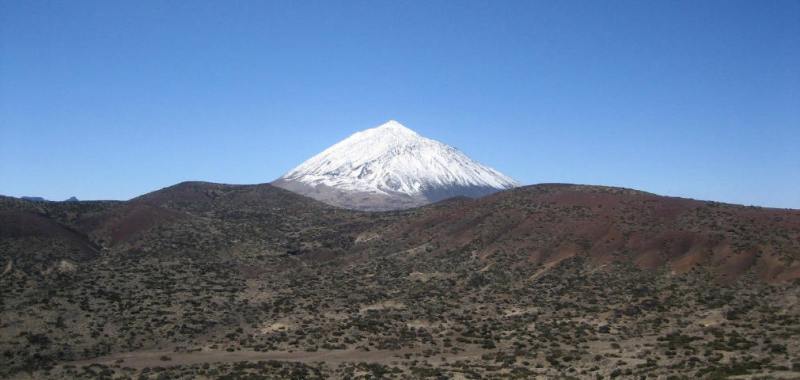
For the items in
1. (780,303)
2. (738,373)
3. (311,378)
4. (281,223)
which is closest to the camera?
(738,373)

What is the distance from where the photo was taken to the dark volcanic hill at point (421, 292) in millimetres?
36156

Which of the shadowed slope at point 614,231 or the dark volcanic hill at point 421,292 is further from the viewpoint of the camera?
the shadowed slope at point 614,231

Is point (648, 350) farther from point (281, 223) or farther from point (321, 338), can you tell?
point (281, 223)

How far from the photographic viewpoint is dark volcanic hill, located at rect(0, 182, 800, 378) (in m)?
36.2

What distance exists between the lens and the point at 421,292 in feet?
187

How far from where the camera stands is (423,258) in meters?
71.4

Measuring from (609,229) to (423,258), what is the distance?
2072 cm

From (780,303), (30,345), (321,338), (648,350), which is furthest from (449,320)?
(30,345)

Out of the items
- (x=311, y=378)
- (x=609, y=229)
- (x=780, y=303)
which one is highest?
(x=609, y=229)

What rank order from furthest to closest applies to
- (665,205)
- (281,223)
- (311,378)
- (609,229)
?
1. (281,223)
2. (665,205)
3. (609,229)
4. (311,378)

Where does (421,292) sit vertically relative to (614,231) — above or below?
below

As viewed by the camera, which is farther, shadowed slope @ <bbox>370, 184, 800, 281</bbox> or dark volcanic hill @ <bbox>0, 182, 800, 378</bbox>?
shadowed slope @ <bbox>370, 184, 800, 281</bbox>

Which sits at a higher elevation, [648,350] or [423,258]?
[423,258]

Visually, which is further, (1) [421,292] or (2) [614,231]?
(2) [614,231]
